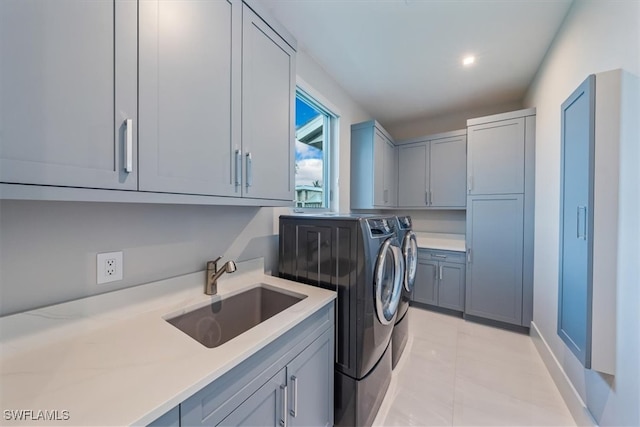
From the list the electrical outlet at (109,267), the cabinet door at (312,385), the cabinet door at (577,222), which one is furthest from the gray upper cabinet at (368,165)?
the electrical outlet at (109,267)

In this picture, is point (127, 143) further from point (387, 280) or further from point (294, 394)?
point (387, 280)

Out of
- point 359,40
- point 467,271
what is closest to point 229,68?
point 359,40

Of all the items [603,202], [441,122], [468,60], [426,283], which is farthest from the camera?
[441,122]

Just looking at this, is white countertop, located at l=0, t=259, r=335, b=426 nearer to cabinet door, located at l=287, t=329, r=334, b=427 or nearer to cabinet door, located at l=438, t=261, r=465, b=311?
cabinet door, located at l=287, t=329, r=334, b=427

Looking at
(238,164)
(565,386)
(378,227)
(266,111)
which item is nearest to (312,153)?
(266,111)

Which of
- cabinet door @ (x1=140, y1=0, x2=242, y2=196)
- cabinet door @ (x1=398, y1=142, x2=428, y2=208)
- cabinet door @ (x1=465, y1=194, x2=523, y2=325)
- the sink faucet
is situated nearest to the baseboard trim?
cabinet door @ (x1=465, y1=194, x2=523, y2=325)

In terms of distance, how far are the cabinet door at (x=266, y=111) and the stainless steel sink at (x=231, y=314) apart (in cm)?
61

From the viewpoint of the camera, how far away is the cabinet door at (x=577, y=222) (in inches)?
46.8

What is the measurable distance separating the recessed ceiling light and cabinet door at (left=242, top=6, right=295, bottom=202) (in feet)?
5.67

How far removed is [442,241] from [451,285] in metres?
0.63

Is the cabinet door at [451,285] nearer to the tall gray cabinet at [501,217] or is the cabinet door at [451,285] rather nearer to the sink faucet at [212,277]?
the tall gray cabinet at [501,217]

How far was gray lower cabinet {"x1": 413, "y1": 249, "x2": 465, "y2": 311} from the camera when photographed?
2.88m

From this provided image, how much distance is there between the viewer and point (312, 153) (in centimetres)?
256

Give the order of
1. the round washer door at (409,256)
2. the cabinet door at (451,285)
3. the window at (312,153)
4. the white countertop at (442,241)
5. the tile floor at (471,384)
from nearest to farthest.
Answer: the tile floor at (471,384) → the round washer door at (409,256) → the window at (312,153) → the cabinet door at (451,285) → the white countertop at (442,241)
